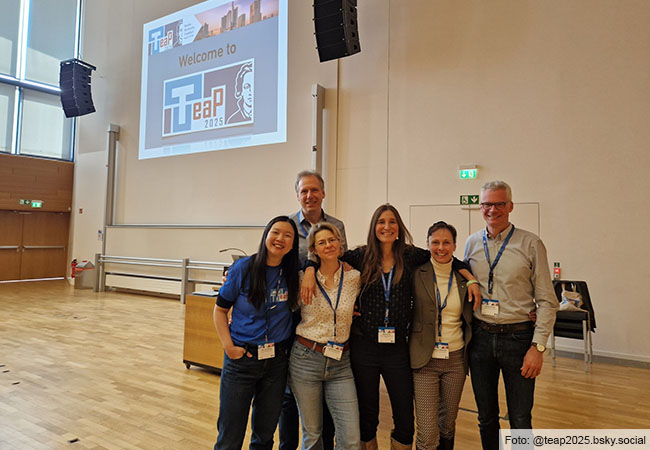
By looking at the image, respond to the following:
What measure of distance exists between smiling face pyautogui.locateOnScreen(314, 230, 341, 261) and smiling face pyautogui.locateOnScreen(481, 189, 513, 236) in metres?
0.70

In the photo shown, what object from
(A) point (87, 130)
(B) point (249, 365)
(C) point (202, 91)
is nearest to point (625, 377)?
(B) point (249, 365)

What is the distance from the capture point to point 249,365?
1704 millimetres

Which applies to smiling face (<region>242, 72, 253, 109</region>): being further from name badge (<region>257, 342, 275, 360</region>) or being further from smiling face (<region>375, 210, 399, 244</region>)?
name badge (<region>257, 342, 275, 360</region>)

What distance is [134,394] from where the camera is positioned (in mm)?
3109

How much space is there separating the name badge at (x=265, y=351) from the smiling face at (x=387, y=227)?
670 millimetres

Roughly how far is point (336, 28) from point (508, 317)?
15.0 ft

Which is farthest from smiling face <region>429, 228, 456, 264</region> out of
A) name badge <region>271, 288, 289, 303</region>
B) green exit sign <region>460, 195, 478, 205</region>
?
green exit sign <region>460, 195, 478, 205</region>

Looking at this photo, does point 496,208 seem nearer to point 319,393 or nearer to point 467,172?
point 319,393

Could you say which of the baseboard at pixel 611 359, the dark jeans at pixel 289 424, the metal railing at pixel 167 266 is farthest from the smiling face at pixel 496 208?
the metal railing at pixel 167 266

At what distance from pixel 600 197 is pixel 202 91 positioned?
6.33m

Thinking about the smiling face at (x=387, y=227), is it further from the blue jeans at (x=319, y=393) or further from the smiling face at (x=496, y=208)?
the blue jeans at (x=319, y=393)

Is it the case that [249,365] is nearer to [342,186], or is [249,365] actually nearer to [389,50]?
[342,186]

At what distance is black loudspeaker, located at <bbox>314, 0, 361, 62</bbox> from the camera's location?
16.9ft

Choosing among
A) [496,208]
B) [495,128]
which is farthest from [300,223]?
[495,128]
